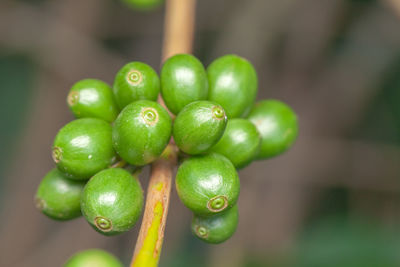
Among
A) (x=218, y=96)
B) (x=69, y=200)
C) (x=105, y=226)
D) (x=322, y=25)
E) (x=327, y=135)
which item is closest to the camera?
(x=105, y=226)

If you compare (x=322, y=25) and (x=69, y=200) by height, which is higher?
(x=322, y=25)

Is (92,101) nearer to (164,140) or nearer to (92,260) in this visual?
(164,140)

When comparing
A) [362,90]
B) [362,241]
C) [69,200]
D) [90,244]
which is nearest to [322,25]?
[362,90]

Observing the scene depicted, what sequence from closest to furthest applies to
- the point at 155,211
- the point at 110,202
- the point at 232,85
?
the point at 155,211, the point at 110,202, the point at 232,85

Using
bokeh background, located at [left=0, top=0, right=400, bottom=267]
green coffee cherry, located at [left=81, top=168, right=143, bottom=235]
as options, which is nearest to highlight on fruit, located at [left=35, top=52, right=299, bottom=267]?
green coffee cherry, located at [left=81, top=168, right=143, bottom=235]

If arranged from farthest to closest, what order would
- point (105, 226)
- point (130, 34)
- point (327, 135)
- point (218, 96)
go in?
1. point (130, 34)
2. point (327, 135)
3. point (218, 96)
4. point (105, 226)

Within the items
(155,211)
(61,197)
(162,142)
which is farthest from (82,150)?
(155,211)

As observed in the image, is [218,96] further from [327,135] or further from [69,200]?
[327,135]
